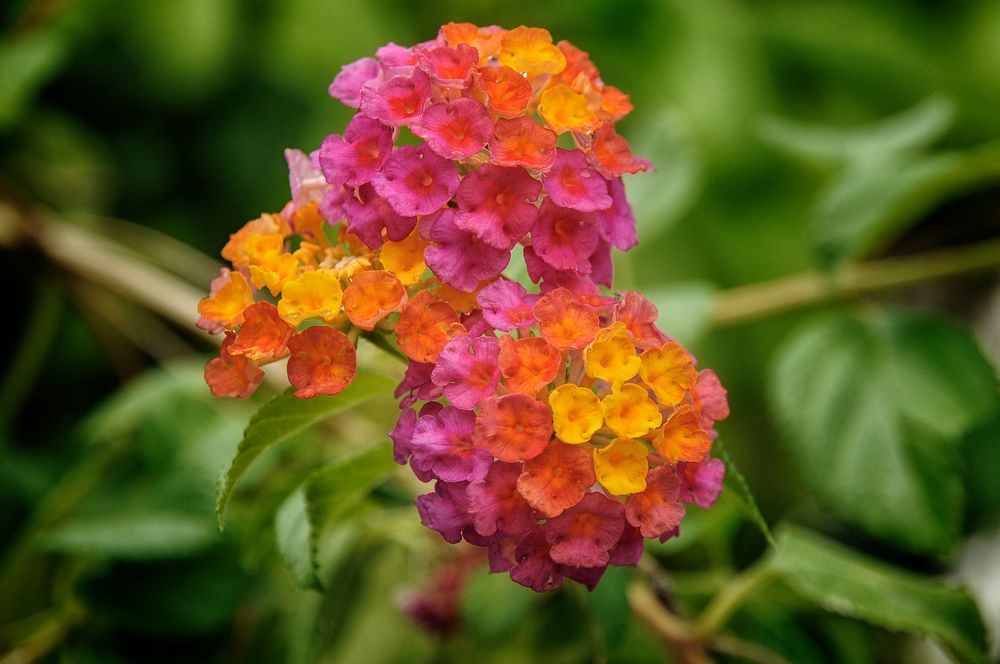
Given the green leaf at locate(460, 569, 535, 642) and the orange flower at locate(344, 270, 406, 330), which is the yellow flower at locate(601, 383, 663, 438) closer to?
the orange flower at locate(344, 270, 406, 330)

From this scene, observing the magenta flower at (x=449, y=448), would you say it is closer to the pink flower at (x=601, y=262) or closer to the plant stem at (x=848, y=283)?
the pink flower at (x=601, y=262)

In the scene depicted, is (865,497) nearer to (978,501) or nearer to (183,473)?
(978,501)

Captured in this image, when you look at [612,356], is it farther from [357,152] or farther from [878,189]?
[878,189]

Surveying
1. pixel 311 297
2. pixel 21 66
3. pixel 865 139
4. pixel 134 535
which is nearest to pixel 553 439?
pixel 311 297

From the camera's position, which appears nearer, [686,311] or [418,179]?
[418,179]

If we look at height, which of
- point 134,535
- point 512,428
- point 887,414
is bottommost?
point 134,535

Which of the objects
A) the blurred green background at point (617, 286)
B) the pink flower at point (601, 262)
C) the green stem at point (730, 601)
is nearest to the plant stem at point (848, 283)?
the blurred green background at point (617, 286)

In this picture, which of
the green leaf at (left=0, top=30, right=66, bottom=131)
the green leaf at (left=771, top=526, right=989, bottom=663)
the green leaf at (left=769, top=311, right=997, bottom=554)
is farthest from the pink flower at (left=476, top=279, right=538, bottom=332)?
the green leaf at (left=0, top=30, right=66, bottom=131)
